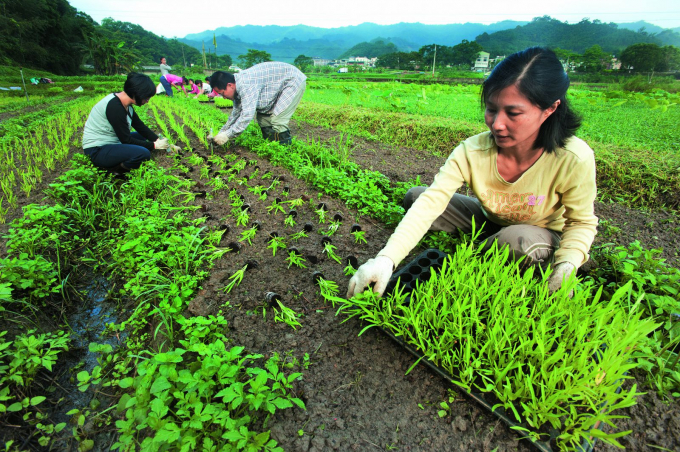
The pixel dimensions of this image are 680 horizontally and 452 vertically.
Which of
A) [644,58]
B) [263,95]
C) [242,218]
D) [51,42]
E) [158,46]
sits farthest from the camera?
[158,46]

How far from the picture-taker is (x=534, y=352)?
1.11 metres

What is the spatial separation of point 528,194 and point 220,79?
3.87 m

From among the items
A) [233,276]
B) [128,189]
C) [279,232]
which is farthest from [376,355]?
[128,189]

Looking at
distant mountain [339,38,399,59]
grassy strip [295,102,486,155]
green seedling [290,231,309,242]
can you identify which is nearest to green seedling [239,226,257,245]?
green seedling [290,231,309,242]

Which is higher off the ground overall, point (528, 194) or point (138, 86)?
point (138, 86)

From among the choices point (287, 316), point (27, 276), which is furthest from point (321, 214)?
point (27, 276)

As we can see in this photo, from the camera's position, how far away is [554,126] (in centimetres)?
153

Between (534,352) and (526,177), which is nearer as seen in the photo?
(534,352)

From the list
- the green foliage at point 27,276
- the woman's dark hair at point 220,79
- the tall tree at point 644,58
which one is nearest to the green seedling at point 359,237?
the green foliage at point 27,276

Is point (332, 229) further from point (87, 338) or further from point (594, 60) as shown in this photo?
point (594, 60)

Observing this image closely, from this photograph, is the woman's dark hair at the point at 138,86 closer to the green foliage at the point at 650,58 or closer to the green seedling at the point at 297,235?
the green seedling at the point at 297,235

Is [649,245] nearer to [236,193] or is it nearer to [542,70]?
[542,70]

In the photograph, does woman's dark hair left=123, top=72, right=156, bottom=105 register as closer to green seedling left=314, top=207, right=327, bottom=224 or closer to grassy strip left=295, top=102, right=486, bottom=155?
green seedling left=314, top=207, right=327, bottom=224

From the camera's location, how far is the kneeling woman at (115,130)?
340 centimetres
